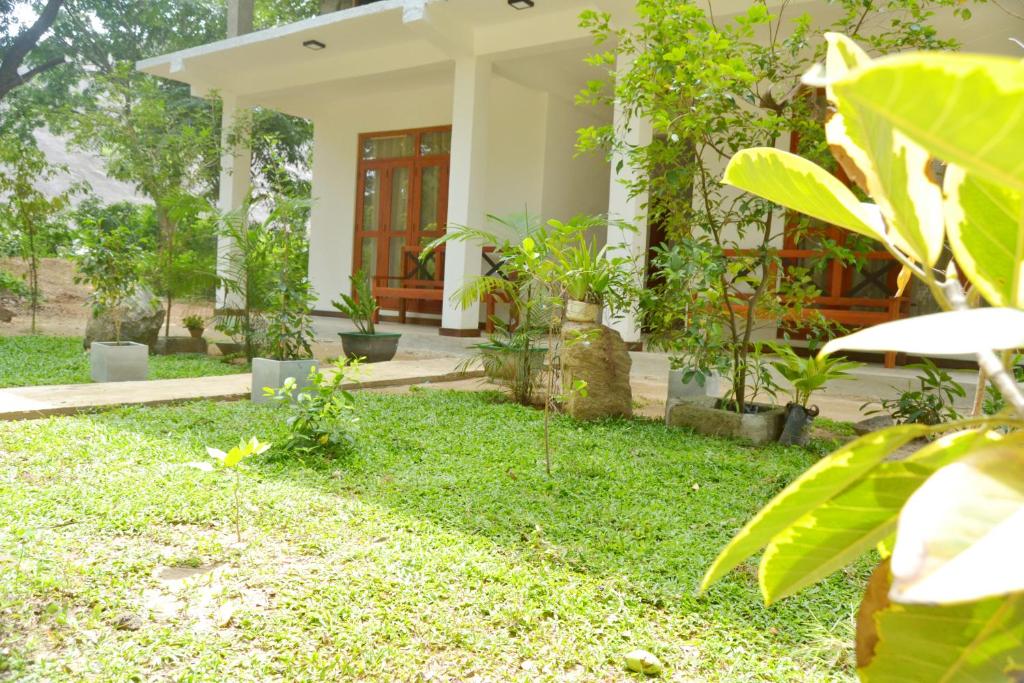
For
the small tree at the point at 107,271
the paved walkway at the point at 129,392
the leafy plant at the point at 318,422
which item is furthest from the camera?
the small tree at the point at 107,271

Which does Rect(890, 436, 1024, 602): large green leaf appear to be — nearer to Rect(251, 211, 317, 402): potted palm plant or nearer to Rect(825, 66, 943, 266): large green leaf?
Rect(825, 66, 943, 266): large green leaf

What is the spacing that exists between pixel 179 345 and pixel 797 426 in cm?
593


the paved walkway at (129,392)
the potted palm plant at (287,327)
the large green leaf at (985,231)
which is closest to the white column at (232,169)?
the potted palm plant at (287,327)

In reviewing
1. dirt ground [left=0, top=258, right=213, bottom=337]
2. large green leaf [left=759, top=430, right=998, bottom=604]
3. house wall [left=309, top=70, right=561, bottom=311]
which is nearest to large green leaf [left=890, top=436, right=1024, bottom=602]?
large green leaf [left=759, top=430, right=998, bottom=604]

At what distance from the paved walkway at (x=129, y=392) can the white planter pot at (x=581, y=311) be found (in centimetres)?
122

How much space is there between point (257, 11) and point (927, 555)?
66.7 ft

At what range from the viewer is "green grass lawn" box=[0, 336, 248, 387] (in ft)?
18.6

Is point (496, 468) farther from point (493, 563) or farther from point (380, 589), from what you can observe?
point (380, 589)

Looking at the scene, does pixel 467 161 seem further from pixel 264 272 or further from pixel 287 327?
pixel 287 327

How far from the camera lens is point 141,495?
9.41 feet

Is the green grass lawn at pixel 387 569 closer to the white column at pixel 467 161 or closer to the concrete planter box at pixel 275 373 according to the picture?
the concrete planter box at pixel 275 373

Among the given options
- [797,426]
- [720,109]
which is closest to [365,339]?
[720,109]

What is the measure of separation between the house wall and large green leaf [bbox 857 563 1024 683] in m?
9.58

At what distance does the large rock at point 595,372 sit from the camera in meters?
4.75
